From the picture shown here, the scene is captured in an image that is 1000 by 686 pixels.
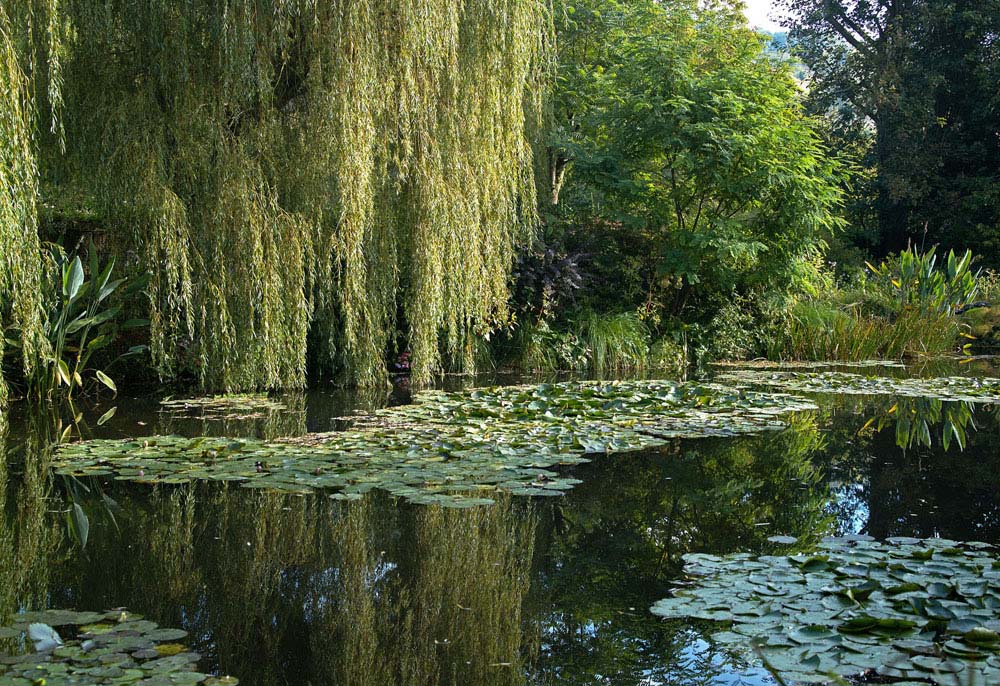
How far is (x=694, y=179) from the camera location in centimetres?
1400

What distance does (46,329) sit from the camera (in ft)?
25.9

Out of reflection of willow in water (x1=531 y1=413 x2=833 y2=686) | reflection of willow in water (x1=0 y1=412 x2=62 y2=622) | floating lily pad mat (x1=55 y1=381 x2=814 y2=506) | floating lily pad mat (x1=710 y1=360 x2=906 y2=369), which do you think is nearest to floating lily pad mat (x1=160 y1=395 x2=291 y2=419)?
floating lily pad mat (x1=55 y1=381 x2=814 y2=506)

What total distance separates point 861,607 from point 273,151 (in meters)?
5.92

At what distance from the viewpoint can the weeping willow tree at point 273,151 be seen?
713 cm

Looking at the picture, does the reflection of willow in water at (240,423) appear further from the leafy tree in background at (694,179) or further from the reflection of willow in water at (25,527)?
the leafy tree in background at (694,179)

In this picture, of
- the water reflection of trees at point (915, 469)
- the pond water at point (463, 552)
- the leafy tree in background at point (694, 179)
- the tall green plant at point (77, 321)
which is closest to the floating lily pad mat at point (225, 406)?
the tall green plant at point (77, 321)

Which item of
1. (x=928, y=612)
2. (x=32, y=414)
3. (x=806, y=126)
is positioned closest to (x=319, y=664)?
(x=928, y=612)

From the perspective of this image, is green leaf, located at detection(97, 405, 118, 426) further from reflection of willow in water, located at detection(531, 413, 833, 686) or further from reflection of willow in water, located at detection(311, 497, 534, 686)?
reflection of willow in water, located at detection(531, 413, 833, 686)

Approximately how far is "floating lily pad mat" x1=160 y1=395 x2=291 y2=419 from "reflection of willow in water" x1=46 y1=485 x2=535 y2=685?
280 centimetres

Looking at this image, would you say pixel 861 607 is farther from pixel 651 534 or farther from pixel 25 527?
pixel 25 527

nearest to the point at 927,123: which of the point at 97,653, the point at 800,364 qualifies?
the point at 800,364

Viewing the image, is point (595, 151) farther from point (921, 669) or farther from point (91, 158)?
point (921, 669)

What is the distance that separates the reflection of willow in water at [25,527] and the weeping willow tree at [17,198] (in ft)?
1.60

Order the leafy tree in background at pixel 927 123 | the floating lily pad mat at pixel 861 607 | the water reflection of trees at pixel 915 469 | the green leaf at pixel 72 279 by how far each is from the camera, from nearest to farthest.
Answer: the floating lily pad mat at pixel 861 607 < the water reflection of trees at pixel 915 469 < the green leaf at pixel 72 279 < the leafy tree in background at pixel 927 123
